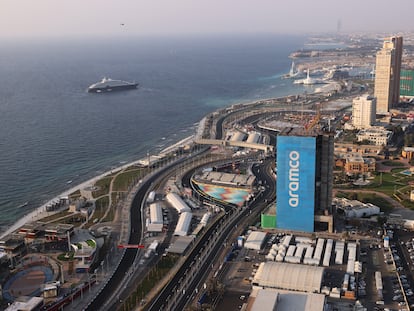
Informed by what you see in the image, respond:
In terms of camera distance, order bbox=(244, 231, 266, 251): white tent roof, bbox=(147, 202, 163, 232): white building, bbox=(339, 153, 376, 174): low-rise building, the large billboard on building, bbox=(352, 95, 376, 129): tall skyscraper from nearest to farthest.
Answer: bbox=(244, 231, 266, 251): white tent roof
the large billboard on building
bbox=(147, 202, 163, 232): white building
bbox=(339, 153, 376, 174): low-rise building
bbox=(352, 95, 376, 129): tall skyscraper

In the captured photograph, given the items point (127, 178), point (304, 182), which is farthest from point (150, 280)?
point (127, 178)

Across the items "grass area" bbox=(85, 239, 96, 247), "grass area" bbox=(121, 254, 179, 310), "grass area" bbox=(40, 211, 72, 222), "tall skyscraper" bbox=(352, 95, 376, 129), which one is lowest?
"grass area" bbox=(121, 254, 179, 310)

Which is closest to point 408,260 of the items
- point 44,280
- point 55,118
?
point 44,280

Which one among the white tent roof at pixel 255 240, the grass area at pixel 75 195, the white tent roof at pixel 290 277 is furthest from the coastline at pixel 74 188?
the white tent roof at pixel 290 277

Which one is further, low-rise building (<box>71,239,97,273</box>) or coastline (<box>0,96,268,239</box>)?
coastline (<box>0,96,268,239</box>)

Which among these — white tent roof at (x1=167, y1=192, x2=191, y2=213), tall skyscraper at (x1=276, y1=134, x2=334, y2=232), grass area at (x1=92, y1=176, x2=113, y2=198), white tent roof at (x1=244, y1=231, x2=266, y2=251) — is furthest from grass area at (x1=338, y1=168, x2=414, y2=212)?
grass area at (x1=92, y1=176, x2=113, y2=198)

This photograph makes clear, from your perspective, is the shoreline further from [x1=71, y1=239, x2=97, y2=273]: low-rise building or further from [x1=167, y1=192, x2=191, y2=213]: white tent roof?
[x1=167, y1=192, x2=191, y2=213]: white tent roof

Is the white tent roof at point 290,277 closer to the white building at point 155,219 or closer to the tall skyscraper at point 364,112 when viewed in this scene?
the white building at point 155,219
